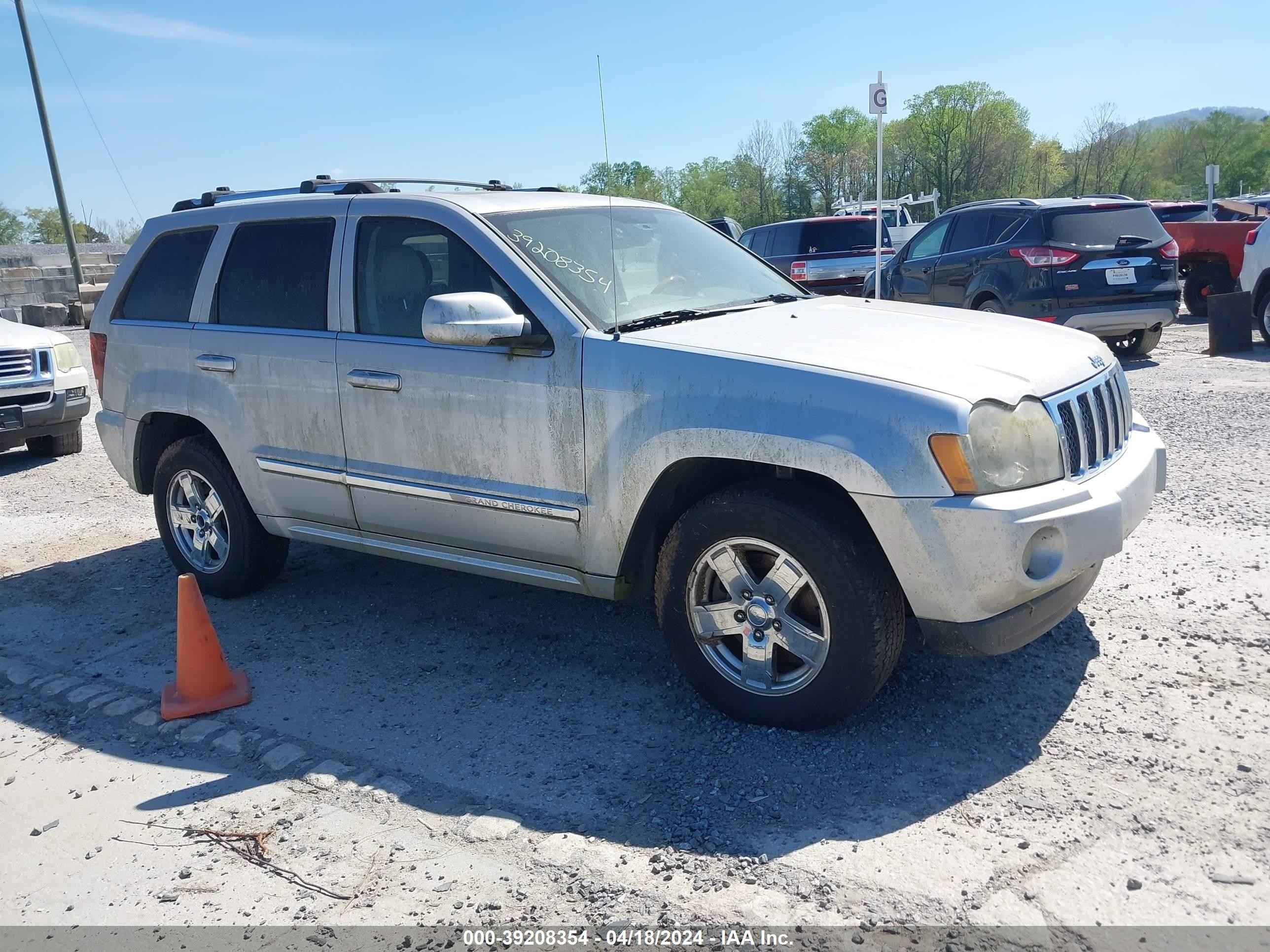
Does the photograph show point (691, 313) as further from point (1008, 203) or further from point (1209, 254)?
point (1209, 254)

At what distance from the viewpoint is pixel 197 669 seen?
4.42 m

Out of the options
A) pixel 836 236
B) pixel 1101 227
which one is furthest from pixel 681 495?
pixel 836 236

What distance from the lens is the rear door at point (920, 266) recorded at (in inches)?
503

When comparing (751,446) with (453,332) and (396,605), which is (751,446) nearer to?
(453,332)

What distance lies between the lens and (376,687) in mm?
4488

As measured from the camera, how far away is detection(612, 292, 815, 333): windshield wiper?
13.6 feet

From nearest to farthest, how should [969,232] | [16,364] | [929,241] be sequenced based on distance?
[16,364], [969,232], [929,241]

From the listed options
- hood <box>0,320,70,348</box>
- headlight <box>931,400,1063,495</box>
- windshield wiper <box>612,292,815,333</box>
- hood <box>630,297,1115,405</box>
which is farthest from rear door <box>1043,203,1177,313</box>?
hood <box>0,320,70,348</box>

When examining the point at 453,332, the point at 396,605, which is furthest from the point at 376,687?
the point at 453,332

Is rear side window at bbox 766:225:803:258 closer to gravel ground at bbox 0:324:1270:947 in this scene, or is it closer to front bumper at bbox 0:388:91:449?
front bumper at bbox 0:388:91:449

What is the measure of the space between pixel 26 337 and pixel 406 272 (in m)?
6.75

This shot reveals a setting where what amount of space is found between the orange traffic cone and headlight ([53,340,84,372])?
6.47 metres

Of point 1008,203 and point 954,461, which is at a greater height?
point 1008,203

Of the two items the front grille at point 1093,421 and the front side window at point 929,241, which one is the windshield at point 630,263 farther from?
the front side window at point 929,241
